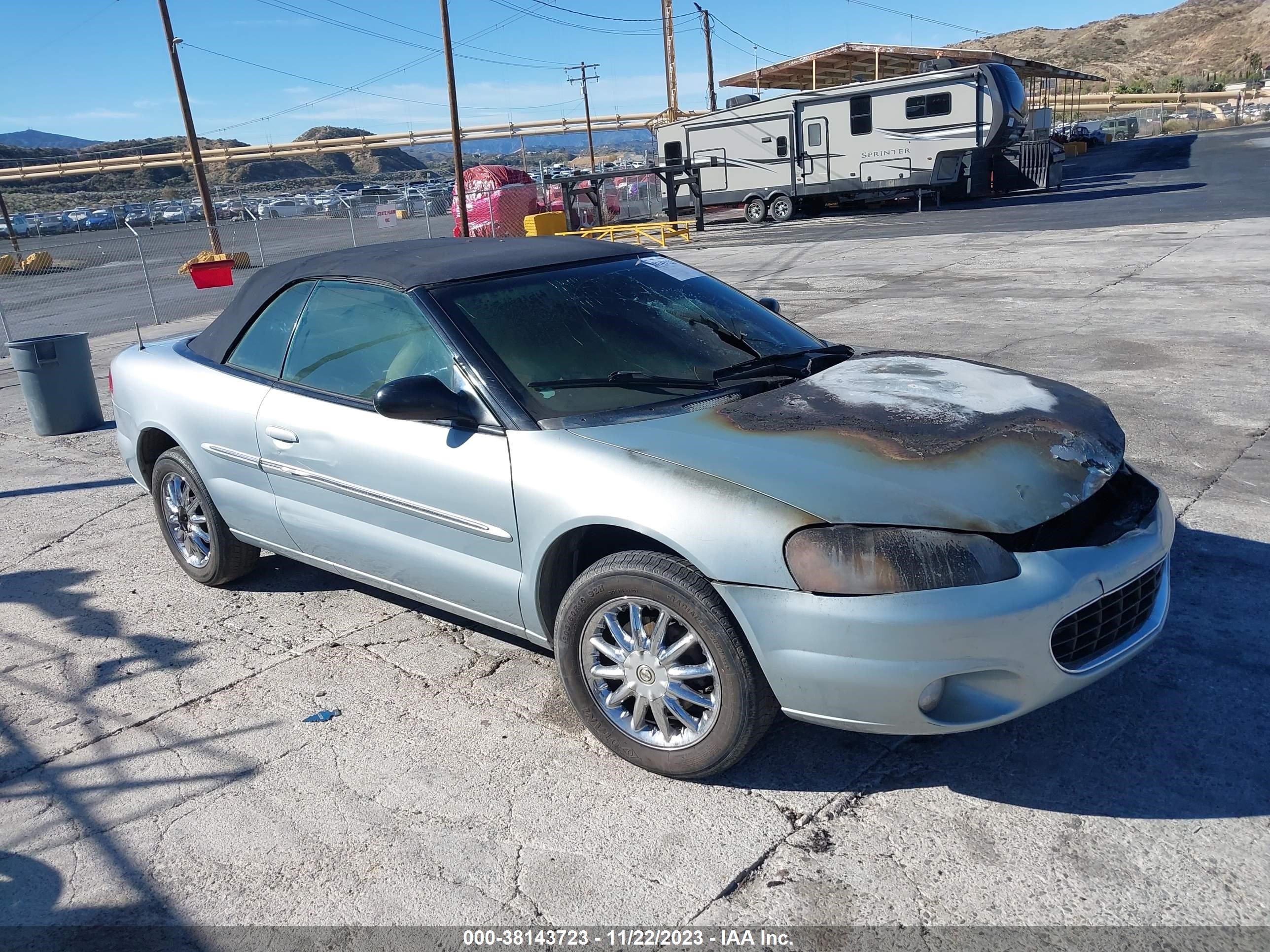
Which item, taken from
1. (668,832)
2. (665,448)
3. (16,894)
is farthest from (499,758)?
(16,894)

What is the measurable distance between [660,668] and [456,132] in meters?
30.4

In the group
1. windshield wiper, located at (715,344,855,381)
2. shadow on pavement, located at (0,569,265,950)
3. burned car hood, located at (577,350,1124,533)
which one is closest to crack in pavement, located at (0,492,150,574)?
shadow on pavement, located at (0,569,265,950)

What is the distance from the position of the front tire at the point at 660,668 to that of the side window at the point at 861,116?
83.2 feet

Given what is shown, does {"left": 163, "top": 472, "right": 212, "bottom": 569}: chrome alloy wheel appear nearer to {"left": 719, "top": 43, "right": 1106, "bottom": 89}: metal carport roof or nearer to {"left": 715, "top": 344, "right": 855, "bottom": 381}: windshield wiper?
{"left": 715, "top": 344, "right": 855, "bottom": 381}: windshield wiper

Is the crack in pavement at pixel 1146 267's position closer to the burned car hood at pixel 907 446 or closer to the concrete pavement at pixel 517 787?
the concrete pavement at pixel 517 787

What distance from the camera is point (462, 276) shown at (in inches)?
152

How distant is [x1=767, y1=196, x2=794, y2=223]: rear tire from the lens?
28000mm

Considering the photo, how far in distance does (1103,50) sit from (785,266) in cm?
11243

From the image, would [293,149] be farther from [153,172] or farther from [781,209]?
[781,209]

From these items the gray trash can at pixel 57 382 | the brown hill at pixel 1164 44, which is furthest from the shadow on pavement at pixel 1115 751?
the brown hill at pixel 1164 44

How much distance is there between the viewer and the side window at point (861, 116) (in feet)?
84.3

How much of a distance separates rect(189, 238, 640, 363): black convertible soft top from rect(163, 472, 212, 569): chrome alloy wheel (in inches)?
27.0

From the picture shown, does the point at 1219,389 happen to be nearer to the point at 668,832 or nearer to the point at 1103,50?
the point at 668,832

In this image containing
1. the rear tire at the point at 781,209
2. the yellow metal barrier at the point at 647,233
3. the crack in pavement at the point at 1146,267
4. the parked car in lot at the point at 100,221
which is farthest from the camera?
the parked car in lot at the point at 100,221
